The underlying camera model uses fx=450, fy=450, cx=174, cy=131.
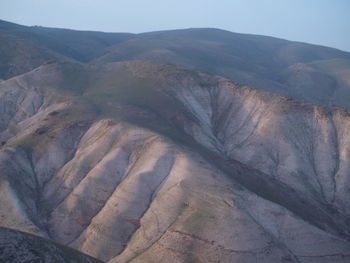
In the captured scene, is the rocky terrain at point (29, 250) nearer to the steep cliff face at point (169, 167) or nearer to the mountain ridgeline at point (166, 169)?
the mountain ridgeline at point (166, 169)

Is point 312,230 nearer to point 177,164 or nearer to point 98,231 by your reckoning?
point 177,164

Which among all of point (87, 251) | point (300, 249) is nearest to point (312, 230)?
point (300, 249)

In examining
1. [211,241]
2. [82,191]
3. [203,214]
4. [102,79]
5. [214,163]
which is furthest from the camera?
[102,79]

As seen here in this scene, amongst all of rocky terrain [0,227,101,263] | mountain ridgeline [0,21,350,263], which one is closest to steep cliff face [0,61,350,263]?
mountain ridgeline [0,21,350,263]

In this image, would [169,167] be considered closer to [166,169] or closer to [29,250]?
[166,169]

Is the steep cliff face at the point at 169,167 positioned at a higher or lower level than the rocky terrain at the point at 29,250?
lower

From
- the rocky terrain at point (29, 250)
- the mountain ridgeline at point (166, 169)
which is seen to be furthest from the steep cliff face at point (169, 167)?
the rocky terrain at point (29, 250)
